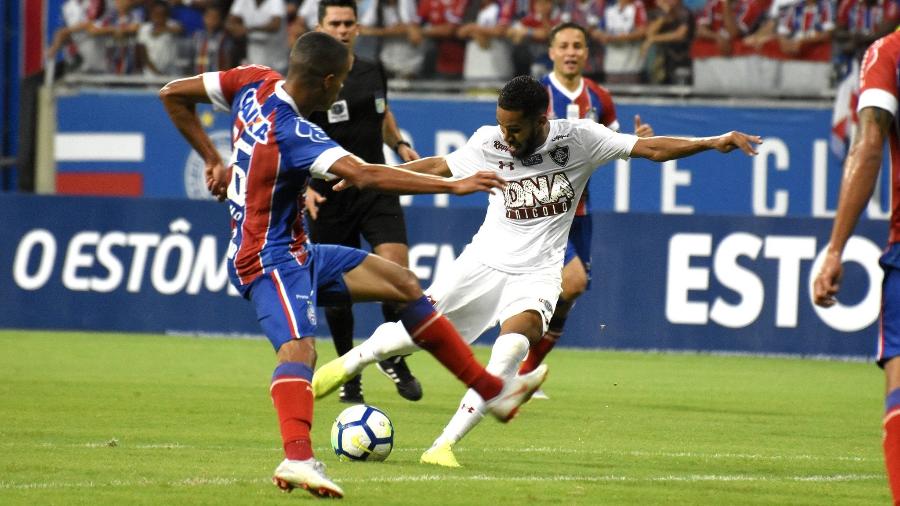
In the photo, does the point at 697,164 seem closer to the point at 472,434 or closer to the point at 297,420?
the point at 472,434

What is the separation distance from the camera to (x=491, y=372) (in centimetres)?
761

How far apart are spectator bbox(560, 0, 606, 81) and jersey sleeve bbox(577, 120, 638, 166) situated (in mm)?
10729

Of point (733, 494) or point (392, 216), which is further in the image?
point (392, 216)

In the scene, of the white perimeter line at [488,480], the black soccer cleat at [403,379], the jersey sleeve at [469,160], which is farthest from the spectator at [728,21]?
the white perimeter line at [488,480]

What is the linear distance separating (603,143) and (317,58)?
2209mm

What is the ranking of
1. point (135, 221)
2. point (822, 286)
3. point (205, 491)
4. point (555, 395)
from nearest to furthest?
1. point (822, 286)
2. point (205, 491)
3. point (555, 395)
4. point (135, 221)

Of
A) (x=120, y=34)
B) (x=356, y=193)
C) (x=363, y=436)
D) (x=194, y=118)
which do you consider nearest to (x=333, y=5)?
(x=356, y=193)

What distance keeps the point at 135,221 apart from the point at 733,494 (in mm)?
10847

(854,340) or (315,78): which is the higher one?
(315,78)

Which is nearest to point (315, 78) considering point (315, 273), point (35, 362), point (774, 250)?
point (315, 273)

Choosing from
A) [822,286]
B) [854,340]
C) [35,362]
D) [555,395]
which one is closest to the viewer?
[822,286]

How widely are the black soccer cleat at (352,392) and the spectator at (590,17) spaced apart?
9.40m

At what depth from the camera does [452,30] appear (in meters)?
19.7

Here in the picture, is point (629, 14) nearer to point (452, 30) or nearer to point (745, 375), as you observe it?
point (452, 30)
